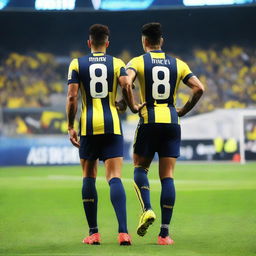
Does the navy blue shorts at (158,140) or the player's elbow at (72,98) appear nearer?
the player's elbow at (72,98)

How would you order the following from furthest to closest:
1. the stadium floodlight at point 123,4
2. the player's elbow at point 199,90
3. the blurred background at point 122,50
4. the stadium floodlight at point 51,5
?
1. the blurred background at point 122,50
2. the stadium floodlight at point 51,5
3. the stadium floodlight at point 123,4
4. the player's elbow at point 199,90

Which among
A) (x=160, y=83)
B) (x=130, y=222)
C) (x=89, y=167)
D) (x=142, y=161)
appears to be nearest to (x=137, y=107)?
(x=160, y=83)

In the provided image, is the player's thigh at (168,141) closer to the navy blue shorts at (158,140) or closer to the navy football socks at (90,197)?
the navy blue shorts at (158,140)

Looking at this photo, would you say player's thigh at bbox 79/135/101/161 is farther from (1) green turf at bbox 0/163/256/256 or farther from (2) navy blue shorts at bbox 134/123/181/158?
(1) green turf at bbox 0/163/256/256

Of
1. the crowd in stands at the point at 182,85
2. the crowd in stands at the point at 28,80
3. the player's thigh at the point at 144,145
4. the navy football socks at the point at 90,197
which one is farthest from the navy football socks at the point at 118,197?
the crowd in stands at the point at 28,80

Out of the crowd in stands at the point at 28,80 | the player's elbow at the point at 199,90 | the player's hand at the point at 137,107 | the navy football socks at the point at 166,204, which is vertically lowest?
the navy football socks at the point at 166,204

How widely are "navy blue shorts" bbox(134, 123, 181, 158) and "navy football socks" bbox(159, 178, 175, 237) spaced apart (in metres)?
0.25

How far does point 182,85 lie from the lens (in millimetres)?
26984

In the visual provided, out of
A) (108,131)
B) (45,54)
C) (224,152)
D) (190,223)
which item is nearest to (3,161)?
(45,54)

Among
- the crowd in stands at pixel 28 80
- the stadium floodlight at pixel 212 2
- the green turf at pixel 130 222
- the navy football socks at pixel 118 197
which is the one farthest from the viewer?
the crowd in stands at pixel 28 80

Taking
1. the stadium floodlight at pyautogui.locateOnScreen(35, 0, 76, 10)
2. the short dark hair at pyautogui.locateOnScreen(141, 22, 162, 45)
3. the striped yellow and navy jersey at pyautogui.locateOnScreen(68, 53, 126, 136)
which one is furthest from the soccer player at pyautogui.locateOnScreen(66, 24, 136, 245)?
the stadium floodlight at pyautogui.locateOnScreen(35, 0, 76, 10)

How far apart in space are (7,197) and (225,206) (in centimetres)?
383

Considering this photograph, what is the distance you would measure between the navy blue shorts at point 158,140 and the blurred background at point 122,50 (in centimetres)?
1862

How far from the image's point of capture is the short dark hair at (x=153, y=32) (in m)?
5.64
